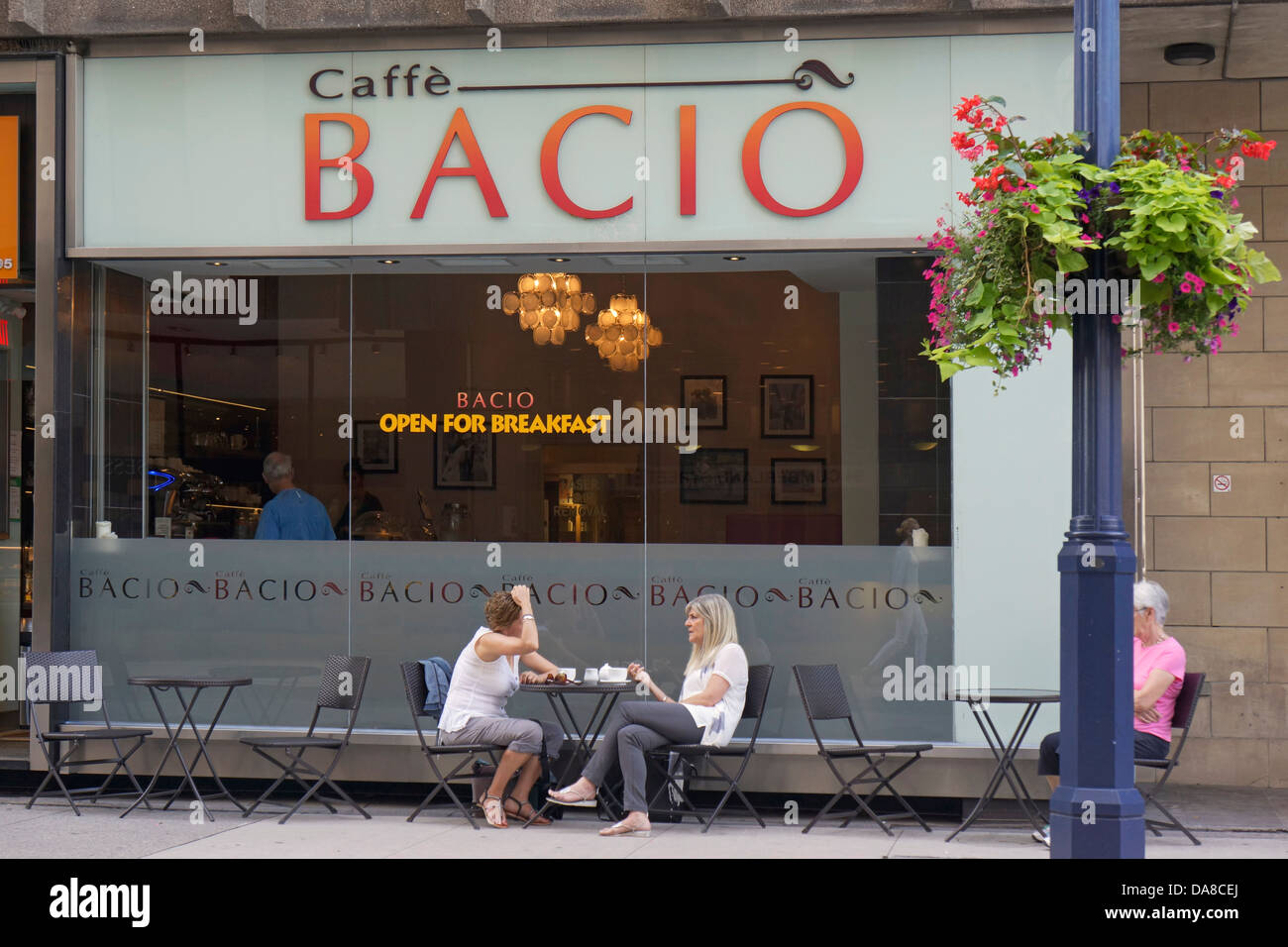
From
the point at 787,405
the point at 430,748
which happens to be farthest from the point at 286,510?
the point at 787,405

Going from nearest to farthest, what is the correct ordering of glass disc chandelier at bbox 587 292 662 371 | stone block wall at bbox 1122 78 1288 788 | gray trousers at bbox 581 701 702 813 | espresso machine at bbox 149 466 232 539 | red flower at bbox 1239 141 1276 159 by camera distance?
red flower at bbox 1239 141 1276 159
gray trousers at bbox 581 701 702 813
glass disc chandelier at bbox 587 292 662 371
espresso machine at bbox 149 466 232 539
stone block wall at bbox 1122 78 1288 788

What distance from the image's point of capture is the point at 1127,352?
5.67m

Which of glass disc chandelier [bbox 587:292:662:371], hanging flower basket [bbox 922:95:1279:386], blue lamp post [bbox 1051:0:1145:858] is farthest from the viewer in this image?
glass disc chandelier [bbox 587:292:662:371]

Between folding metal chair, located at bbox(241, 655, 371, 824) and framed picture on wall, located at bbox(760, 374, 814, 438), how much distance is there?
279 centimetres

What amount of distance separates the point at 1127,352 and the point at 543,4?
4.72m

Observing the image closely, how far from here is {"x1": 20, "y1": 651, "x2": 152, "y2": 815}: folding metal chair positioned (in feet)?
28.7

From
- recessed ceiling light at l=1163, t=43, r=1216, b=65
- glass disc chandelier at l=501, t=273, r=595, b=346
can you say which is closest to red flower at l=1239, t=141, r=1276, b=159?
recessed ceiling light at l=1163, t=43, r=1216, b=65

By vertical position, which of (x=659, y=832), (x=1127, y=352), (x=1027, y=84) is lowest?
(x=659, y=832)

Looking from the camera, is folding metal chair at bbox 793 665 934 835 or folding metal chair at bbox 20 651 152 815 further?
folding metal chair at bbox 20 651 152 815

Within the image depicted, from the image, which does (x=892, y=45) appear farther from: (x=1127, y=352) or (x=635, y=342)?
(x=1127, y=352)

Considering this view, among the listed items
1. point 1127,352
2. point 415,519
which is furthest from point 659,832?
point 1127,352

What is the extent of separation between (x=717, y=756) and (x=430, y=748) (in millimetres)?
1705

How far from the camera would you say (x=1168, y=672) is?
776 centimetres

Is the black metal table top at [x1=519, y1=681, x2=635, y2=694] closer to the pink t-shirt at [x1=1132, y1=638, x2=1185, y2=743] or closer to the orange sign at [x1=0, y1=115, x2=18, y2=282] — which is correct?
the pink t-shirt at [x1=1132, y1=638, x2=1185, y2=743]
